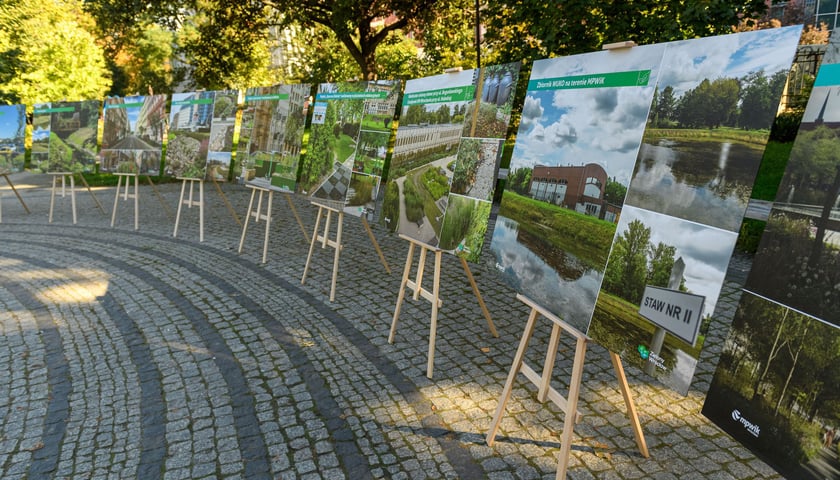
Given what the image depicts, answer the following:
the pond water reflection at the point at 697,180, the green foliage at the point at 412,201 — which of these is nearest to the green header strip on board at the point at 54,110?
the green foliage at the point at 412,201

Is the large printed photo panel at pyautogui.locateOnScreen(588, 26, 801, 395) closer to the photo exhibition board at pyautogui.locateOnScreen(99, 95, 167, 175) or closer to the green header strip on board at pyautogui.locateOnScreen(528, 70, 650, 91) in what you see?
the green header strip on board at pyautogui.locateOnScreen(528, 70, 650, 91)

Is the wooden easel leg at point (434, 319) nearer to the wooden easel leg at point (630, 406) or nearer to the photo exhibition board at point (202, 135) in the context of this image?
the wooden easel leg at point (630, 406)

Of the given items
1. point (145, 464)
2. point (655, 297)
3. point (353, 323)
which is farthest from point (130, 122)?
point (655, 297)

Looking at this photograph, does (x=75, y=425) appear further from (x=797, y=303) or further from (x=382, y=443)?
(x=797, y=303)

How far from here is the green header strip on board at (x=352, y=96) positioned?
646cm

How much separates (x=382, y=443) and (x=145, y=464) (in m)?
1.58

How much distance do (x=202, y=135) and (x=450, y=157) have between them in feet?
21.9

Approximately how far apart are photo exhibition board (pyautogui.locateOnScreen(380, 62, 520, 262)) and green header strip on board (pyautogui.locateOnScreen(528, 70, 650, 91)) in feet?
2.15

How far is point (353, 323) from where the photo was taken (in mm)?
6141

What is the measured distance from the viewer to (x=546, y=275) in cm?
359

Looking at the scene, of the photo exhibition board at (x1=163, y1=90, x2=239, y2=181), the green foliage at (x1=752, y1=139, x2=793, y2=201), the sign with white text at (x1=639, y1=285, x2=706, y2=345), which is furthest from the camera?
the photo exhibition board at (x1=163, y1=90, x2=239, y2=181)

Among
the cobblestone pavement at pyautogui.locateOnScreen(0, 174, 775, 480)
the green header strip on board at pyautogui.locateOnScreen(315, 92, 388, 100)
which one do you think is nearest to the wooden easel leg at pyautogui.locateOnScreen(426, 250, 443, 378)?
the cobblestone pavement at pyautogui.locateOnScreen(0, 174, 775, 480)

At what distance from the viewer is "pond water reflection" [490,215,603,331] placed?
326 cm

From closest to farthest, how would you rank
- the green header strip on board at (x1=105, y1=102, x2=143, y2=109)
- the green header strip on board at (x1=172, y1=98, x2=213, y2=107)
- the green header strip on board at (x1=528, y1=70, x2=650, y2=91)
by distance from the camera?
the green header strip on board at (x1=528, y1=70, x2=650, y2=91) < the green header strip on board at (x1=172, y1=98, x2=213, y2=107) < the green header strip on board at (x1=105, y1=102, x2=143, y2=109)
